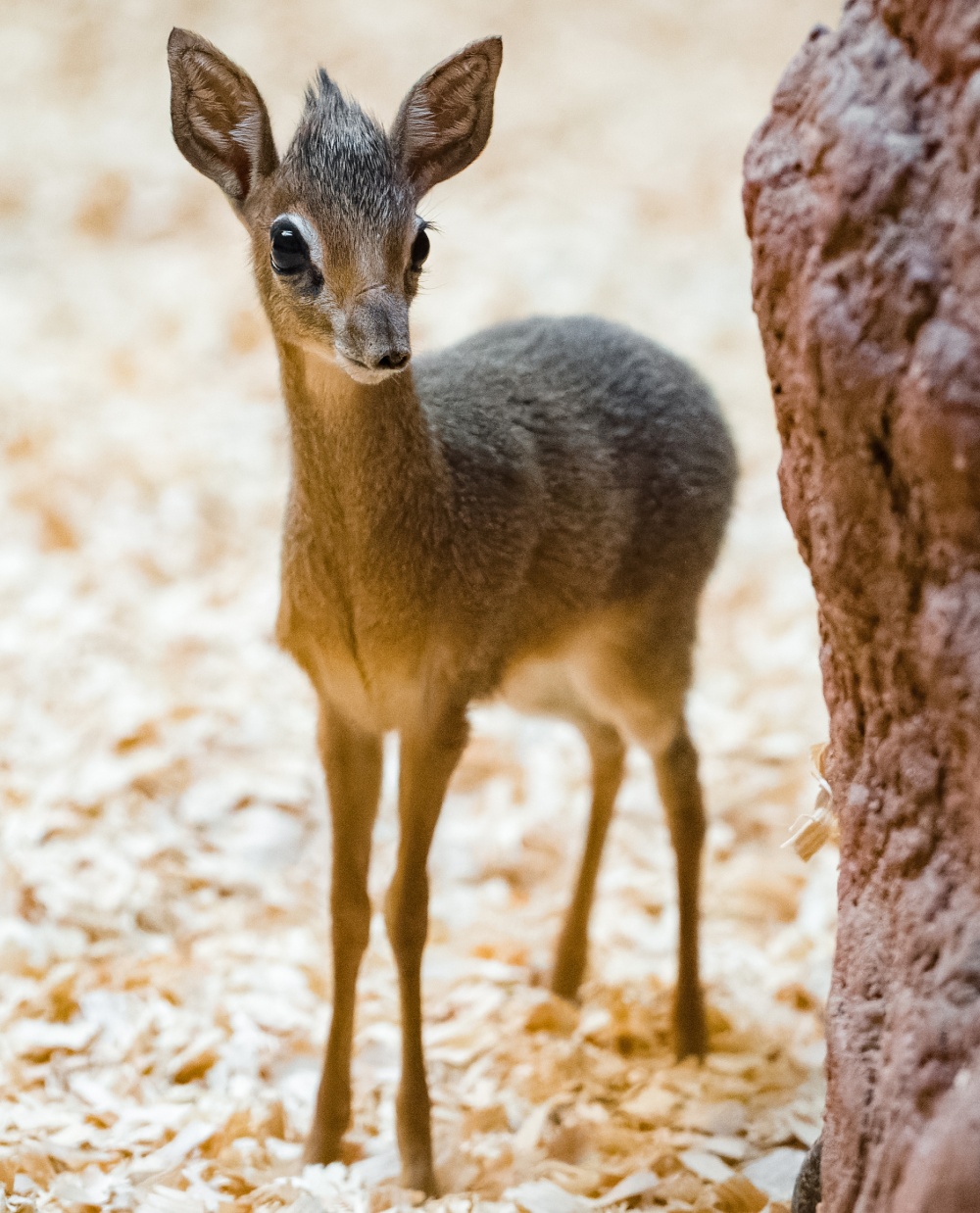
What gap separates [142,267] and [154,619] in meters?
2.40

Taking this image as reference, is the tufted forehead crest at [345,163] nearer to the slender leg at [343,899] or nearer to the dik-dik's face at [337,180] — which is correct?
the dik-dik's face at [337,180]

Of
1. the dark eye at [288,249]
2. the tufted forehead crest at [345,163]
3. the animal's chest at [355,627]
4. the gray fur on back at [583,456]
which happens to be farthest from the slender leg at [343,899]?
the tufted forehead crest at [345,163]

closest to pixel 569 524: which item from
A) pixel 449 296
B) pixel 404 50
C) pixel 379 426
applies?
pixel 379 426

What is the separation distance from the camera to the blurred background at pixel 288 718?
10.2 feet

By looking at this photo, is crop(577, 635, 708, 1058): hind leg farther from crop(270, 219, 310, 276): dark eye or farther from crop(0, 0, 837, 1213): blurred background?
crop(270, 219, 310, 276): dark eye

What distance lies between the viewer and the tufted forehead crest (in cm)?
251

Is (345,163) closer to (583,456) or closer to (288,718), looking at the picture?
(583,456)

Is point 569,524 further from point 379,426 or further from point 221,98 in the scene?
point 221,98

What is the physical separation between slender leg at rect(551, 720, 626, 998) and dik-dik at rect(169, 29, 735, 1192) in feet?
0.78

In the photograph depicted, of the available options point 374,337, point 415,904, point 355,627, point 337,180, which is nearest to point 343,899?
point 415,904

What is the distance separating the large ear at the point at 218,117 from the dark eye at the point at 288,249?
21cm

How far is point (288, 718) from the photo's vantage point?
15.2 ft

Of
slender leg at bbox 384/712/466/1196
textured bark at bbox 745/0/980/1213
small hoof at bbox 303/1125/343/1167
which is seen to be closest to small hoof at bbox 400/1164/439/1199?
slender leg at bbox 384/712/466/1196

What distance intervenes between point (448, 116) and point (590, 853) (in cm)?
199
